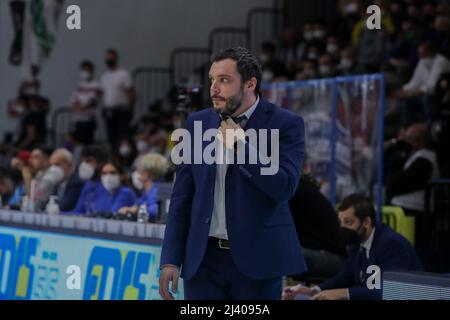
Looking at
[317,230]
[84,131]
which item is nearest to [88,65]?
[84,131]

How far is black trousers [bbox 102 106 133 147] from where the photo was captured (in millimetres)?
19547

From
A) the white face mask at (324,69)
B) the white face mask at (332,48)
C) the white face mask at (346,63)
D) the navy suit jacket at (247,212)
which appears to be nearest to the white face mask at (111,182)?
the navy suit jacket at (247,212)

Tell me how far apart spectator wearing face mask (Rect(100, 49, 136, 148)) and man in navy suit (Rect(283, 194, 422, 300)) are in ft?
36.0

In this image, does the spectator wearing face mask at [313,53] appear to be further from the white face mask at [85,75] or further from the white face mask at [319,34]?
the white face mask at [85,75]

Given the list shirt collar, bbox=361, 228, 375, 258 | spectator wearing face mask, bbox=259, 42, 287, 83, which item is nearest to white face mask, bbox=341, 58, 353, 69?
spectator wearing face mask, bbox=259, 42, 287, 83

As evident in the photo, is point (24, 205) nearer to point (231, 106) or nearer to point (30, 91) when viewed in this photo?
point (231, 106)

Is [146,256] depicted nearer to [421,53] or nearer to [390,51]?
[421,53]

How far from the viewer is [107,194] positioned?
36.6 feet

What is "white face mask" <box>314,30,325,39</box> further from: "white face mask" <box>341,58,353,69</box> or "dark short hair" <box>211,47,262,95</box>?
"dark short hair" <box>211,47,262,95</box>

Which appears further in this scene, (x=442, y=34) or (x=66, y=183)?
(x=442, y=34)

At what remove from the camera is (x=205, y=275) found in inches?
216

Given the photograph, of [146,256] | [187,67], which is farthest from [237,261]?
[187,67]

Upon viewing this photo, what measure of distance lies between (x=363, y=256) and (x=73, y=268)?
2081 mm

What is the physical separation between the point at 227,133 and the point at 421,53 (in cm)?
1052
